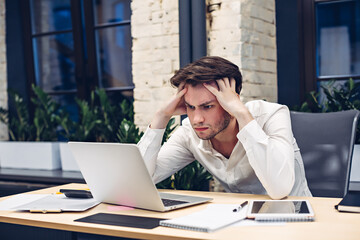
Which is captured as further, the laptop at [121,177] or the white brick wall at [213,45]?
the white brick wall at [213,45]

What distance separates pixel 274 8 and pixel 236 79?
171cm

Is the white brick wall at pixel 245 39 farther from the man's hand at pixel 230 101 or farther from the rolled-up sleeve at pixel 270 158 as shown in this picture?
the rolled-up sleeve at pixel 270 158

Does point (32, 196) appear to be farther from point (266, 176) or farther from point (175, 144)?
point (266, 176)

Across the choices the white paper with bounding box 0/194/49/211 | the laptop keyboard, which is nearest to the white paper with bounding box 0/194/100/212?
the white paper with bounding box 0/194/49/211

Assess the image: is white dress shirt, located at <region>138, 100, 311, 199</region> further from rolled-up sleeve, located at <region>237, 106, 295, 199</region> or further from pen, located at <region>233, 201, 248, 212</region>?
pen, located at <region>233, 201, 248, 212</region>

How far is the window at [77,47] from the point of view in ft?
14.9

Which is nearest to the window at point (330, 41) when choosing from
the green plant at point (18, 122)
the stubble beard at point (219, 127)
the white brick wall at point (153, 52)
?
the white brick wall at point (153, 52)

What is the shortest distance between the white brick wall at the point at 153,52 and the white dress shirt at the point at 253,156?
121cm

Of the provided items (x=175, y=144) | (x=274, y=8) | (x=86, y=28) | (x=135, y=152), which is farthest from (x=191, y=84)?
(x=86, y=28)

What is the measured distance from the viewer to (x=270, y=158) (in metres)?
1.75

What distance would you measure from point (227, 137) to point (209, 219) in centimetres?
72

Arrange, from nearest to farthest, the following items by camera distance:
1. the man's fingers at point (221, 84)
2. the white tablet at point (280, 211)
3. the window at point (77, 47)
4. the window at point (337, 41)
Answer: the white tablet at point (280, 211) → the man's fingers at point (221, 84) → the window at point (337, 41) → the window at point (77, 47)

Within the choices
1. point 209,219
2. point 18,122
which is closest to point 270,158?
point 209,219

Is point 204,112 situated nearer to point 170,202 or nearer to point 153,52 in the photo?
point 170,202
